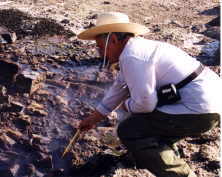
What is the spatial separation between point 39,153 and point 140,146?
120cm

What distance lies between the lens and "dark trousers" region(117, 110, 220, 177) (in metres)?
3.45

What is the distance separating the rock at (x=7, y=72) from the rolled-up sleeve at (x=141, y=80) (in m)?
2.65

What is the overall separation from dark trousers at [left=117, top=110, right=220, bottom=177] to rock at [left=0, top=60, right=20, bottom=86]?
2.39m

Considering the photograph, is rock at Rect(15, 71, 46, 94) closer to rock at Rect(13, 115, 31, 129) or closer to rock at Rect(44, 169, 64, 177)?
rock at Rect(13, 115, 31, 129)

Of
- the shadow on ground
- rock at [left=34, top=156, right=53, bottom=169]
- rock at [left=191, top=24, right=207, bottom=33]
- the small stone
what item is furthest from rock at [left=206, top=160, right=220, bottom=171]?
rock at [left=191, top=24, right=207, bottom=33]

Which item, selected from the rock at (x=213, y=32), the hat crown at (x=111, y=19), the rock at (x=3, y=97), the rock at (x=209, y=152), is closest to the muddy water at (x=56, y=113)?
the rock at (x=3, y=97)

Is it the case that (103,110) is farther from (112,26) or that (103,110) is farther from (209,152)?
(209,152)

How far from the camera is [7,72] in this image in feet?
18.6

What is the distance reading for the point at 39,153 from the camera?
4.21m

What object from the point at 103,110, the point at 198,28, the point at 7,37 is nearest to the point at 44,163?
the point at 103,110

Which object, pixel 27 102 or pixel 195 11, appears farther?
pixel 195 11

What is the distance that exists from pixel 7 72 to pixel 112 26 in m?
2.80

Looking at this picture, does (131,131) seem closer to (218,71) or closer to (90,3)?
(218,71)

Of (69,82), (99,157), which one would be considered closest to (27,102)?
(69,82)
